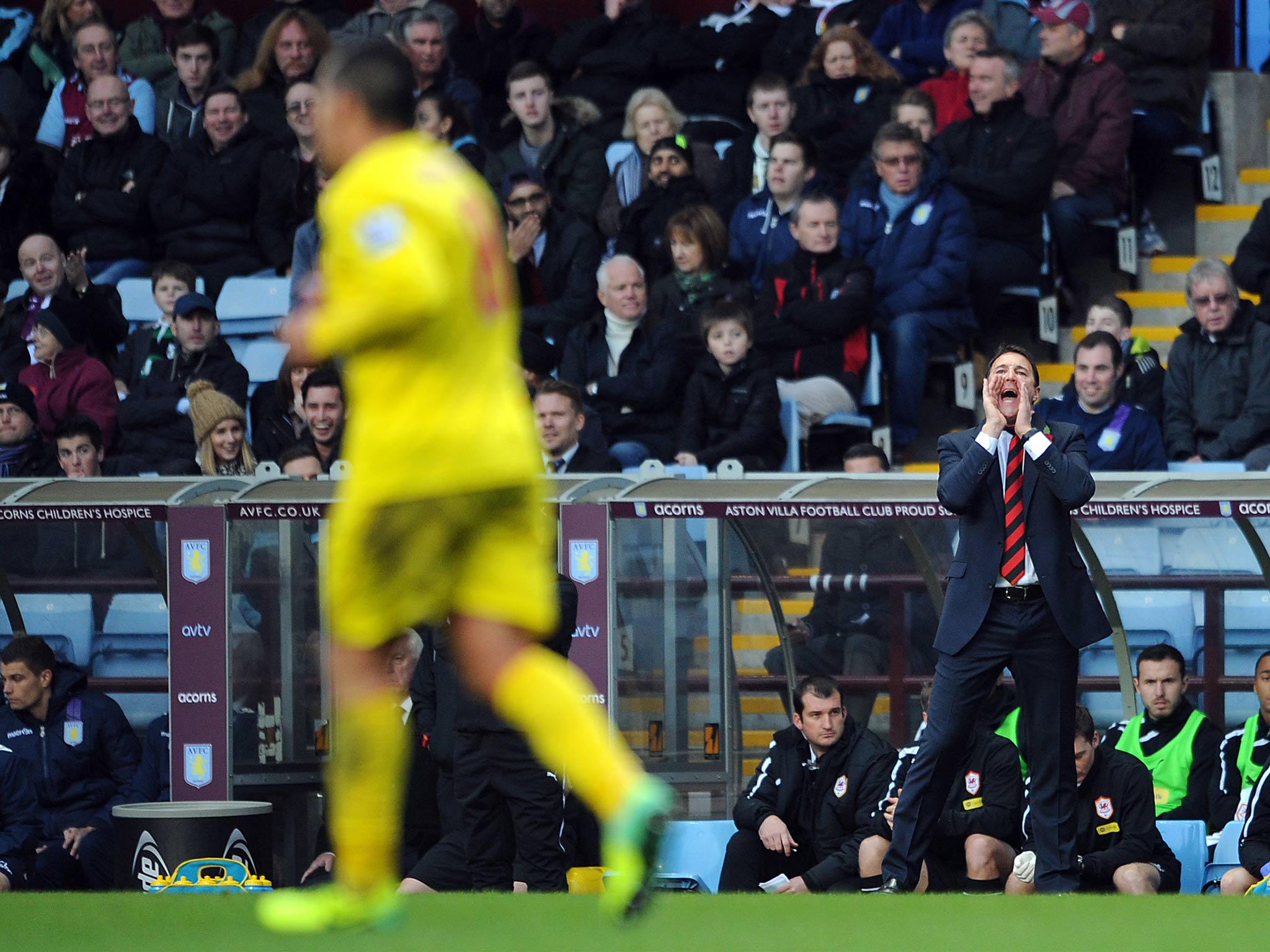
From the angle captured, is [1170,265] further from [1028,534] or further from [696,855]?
[1028,534]

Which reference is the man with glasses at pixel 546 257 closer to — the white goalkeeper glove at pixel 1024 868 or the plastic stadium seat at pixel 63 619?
the plastic stadium seat at pixel 63 619

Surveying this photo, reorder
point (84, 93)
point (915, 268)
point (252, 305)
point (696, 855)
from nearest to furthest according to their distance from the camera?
point (696, 855) → point (915, 268) → point (252, 305) → point (84, 93)

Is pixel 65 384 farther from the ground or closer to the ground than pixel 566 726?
farther from the ground

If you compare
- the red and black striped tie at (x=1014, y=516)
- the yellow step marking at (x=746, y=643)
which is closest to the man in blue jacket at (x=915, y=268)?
the yellow step marking at (x=746, y=643)

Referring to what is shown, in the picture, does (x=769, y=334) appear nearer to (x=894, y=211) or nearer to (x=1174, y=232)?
(x=894, y=211)

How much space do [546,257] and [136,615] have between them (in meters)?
3.36

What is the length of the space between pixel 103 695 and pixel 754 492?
3123 millimetres

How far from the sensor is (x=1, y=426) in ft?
34.4

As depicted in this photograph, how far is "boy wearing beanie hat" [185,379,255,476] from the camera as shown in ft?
33.4

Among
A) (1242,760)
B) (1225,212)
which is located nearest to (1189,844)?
(1242,760)

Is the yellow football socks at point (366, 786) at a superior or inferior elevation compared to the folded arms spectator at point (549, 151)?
inferior

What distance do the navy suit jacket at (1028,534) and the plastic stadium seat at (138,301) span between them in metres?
6.92

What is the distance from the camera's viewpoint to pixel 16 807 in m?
8.97

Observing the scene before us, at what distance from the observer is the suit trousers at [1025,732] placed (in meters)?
6.38
